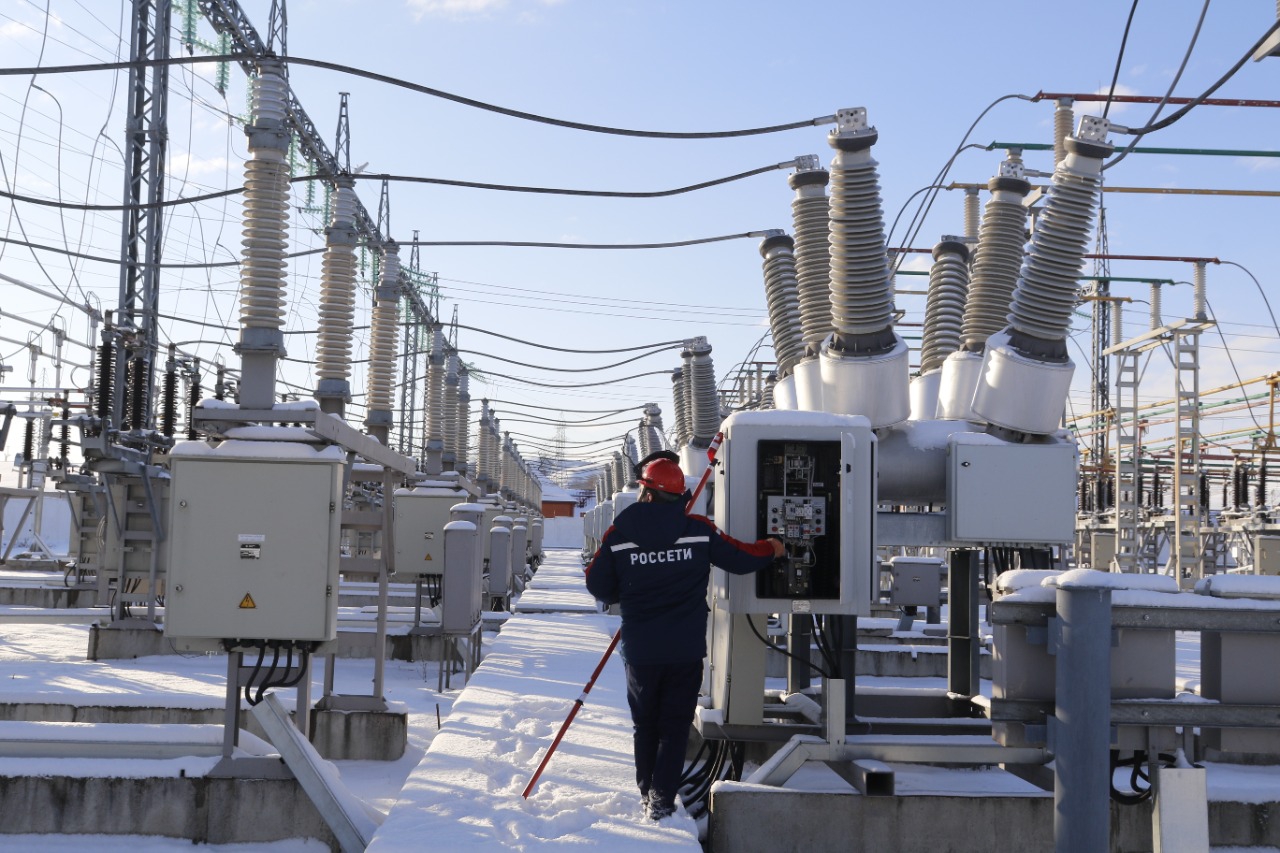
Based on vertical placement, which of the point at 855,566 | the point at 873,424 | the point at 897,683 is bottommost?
the point at 897,683

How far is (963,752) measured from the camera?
607 cm

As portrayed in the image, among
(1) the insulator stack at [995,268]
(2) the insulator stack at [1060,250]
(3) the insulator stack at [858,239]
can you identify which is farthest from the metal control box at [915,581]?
(3) the insulator stack at [858,239]

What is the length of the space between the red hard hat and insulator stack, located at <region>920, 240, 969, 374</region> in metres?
4.09

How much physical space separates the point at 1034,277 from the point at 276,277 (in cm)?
449

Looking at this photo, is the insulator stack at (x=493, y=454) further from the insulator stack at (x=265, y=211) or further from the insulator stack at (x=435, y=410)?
the insulator stack at (x=265, y=211)

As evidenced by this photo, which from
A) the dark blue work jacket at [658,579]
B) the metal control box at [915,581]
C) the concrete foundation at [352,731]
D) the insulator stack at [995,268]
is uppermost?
the insulator stack at [995,268]

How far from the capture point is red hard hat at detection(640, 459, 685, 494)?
5422mm

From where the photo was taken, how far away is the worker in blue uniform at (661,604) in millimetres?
5359

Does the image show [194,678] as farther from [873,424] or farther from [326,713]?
[873,424]

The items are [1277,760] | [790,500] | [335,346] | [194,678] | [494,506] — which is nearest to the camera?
[790,500]

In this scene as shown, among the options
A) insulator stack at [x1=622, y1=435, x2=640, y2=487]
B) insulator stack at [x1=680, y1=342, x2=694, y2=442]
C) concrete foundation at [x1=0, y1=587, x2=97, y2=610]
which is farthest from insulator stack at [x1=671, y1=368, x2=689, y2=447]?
insulator stack at [x1=622, y1=435, x2=640, y2=487]

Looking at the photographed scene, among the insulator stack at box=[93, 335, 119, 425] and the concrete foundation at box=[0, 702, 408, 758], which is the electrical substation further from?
the insulator stack at box=[93, 335, 119, 425]

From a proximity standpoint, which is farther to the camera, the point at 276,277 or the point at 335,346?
the point at 335,346

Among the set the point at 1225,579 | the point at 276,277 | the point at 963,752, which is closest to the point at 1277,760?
the point at 963,752
